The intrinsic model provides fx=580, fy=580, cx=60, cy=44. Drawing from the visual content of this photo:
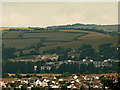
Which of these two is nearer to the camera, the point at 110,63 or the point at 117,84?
the point at 117,84

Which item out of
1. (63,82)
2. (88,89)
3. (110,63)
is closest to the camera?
(88,89)

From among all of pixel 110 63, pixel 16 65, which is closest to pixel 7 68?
pixel 16 65

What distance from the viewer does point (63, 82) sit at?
430 feet

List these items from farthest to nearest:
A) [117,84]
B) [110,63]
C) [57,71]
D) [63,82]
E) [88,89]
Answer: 1. [110,63]
2. [57,71]
3. [63,82]
4. [88,89]
5. [117,84]

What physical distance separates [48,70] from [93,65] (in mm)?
15001

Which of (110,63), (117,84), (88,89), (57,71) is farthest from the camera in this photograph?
(110,63)

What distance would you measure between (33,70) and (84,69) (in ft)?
52.7

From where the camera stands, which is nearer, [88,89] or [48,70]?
[88,89]

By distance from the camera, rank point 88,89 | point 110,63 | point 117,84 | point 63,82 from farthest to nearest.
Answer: point 110,63
point 63,82
point 88,89
point 117,84

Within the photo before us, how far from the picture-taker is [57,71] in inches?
7082

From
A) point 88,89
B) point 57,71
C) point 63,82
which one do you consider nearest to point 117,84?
point 88,89

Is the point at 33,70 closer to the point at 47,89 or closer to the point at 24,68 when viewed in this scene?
the point at 24,68

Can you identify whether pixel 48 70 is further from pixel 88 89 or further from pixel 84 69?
pixel 88 89

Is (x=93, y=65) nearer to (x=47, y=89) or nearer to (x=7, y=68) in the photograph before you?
(x=7, y=68)
